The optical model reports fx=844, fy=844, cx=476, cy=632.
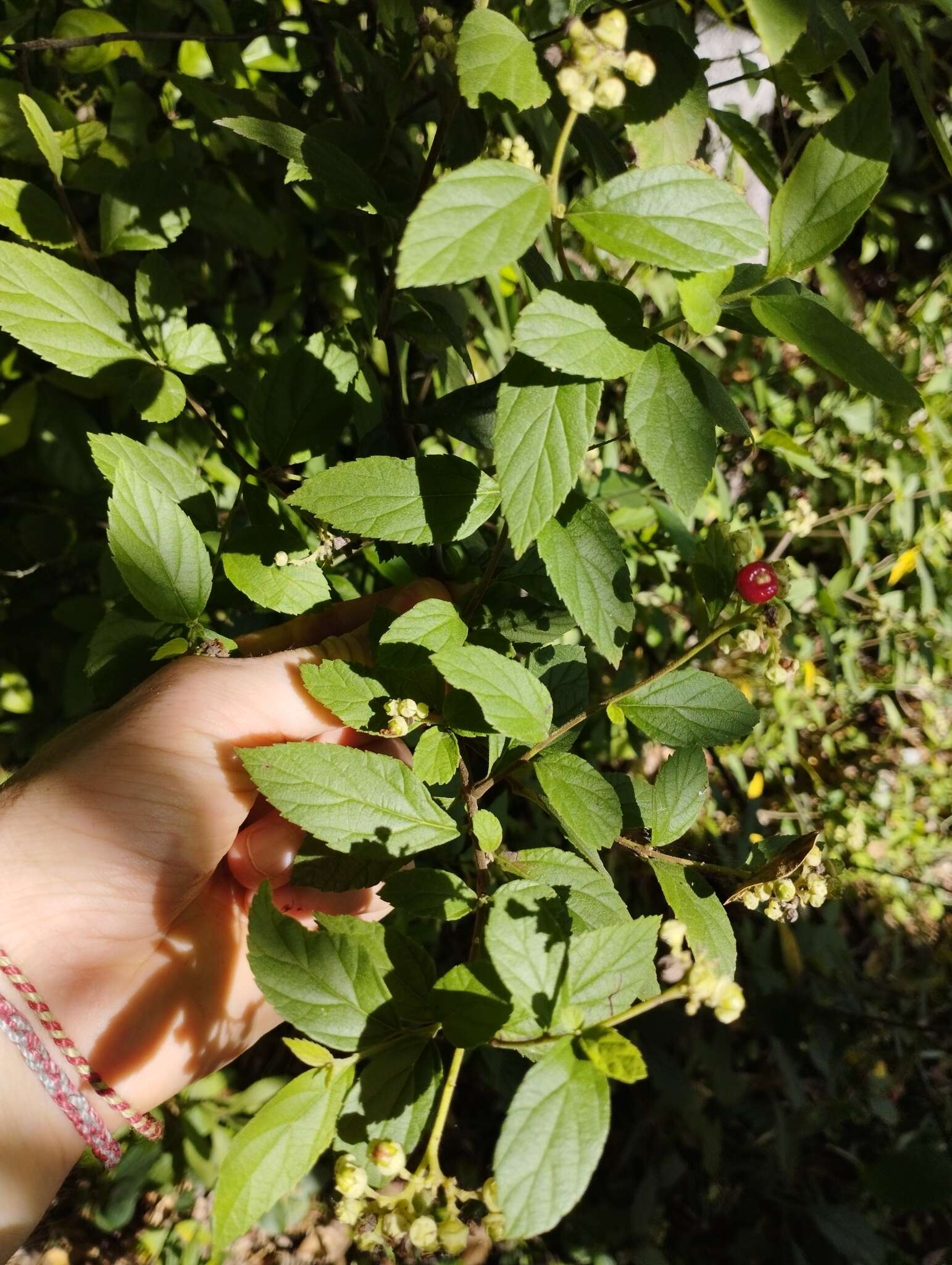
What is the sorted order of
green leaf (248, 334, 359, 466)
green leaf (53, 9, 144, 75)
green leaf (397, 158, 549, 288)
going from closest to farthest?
green leaf (397, 158, 549, 288) < green leaf (248, 334, 359, 466) < green leaf (53, 9, 144, 75)

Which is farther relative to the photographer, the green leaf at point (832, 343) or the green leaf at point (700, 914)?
the green leaf at point (700, 914)

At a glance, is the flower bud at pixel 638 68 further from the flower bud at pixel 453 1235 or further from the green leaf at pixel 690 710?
the flower bud at pixel 453 1235

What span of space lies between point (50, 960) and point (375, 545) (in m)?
0.81

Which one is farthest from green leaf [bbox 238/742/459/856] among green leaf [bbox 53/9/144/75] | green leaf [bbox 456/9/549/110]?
green leaf [bbox 53/9/144/75]

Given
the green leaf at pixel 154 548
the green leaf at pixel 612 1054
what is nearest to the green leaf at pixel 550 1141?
the green leaf at pixel 612 1054

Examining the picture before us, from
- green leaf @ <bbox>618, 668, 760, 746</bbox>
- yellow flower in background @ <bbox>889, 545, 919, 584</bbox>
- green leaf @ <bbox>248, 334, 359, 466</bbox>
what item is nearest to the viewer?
green leaf @ <bbox>618, 668, 760, 746</bbox>

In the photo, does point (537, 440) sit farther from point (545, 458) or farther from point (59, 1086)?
point (59, 1086)

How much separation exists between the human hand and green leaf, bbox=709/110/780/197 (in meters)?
0.74

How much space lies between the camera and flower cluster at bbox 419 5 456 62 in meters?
1.01

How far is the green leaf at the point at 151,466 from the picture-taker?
1.21 meters

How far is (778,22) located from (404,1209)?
1.16 meters

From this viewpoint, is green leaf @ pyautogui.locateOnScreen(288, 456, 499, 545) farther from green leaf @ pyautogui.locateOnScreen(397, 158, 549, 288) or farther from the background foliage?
green leaf @ pyautogui.locateOnScreen(397, 158, 549, 288)

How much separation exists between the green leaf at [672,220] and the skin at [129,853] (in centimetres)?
64

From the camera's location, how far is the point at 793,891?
944mm
